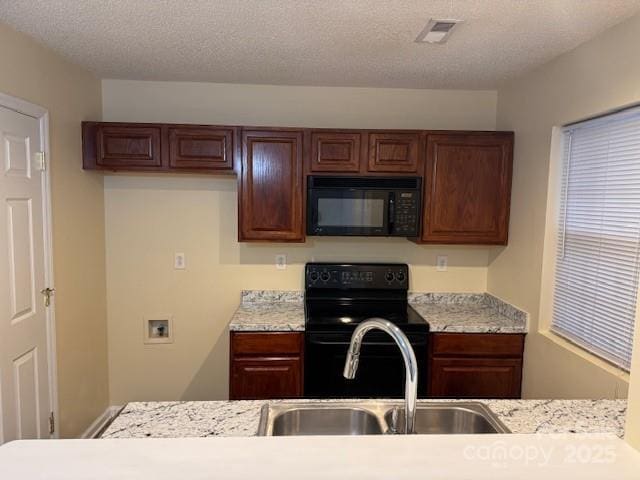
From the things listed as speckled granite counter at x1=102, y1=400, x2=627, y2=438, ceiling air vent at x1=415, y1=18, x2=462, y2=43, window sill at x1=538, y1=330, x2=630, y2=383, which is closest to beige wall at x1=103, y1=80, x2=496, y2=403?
window sill at x1=538, y1=330, x2=630, y2=383

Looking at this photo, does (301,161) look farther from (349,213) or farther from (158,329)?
(158,329)

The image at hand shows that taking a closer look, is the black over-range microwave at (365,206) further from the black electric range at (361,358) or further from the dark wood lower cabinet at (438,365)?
the dark wood lower cabinet at (438,365)

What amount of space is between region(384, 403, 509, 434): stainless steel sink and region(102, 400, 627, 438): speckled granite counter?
5cm

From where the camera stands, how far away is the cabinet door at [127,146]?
2.65 meters

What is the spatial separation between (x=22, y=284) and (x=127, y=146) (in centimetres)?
102

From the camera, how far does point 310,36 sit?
6.72ft

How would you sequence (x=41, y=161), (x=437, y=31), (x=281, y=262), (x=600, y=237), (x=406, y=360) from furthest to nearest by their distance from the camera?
(x=281, y=262)
(x=41, y=161)
(x=600, y=237)
(x=437, y=31)
(x=406, y=360)

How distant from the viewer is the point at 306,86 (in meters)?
2.95

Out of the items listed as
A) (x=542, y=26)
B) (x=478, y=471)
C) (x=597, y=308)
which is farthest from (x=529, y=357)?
(x=478, y=471)

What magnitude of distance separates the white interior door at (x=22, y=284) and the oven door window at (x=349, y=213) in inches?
59.9

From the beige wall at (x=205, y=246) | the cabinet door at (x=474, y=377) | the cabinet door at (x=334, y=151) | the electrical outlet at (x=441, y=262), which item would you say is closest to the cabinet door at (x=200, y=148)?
the beige wall at (x=205, y=246)

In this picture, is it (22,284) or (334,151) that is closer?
(22,284)

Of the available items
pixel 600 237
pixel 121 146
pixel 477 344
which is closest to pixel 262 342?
pixel 477 344

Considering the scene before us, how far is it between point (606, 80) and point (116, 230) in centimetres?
301
